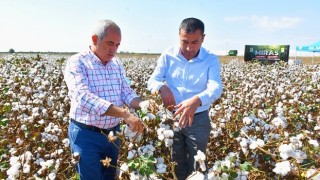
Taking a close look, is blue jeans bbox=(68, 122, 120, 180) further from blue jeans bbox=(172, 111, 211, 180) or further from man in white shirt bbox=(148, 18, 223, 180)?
blue jeans bbox=(172, 111, 211, 180)

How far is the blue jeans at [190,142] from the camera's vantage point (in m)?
3.05

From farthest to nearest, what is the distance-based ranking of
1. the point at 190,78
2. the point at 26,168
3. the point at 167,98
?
the point at 190,78 < the point at 167,98 < the point at 26,168

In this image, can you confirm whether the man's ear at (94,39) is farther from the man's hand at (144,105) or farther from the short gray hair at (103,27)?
the man's hand at (144,105)

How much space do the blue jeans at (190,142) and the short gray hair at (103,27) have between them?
1.08 metres

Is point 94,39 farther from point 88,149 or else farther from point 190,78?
point 190,78

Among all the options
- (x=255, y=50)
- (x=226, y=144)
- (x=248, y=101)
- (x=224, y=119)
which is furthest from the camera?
(x=255, y=50)

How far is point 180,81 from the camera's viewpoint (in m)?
3.07

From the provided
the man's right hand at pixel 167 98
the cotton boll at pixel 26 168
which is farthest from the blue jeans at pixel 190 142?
the cotton boll at pixel 26 168

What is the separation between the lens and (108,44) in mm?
2371

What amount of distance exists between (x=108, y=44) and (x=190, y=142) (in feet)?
3.75

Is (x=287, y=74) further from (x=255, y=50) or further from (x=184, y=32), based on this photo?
(x=255, y=50)

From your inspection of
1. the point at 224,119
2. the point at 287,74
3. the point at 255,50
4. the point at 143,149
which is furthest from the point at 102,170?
the point at 255,50

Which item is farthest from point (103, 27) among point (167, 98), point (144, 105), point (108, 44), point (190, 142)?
point (190, 142)

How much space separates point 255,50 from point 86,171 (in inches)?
970
